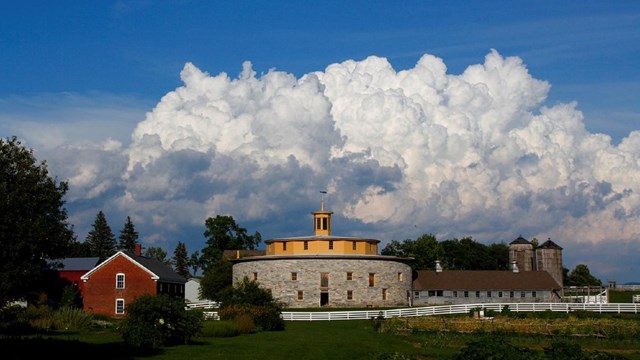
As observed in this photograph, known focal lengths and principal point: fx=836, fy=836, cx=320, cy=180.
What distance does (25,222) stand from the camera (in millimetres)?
55875

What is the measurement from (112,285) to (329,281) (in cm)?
2076

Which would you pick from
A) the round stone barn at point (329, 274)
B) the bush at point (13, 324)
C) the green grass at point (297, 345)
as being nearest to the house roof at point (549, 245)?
the round stone barn at point (329, 274)

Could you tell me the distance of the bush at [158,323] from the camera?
35.5m

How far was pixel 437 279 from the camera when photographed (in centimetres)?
8931

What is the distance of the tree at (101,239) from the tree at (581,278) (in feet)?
256

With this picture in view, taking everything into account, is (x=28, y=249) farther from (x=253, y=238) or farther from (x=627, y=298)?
(x=253, y=238)

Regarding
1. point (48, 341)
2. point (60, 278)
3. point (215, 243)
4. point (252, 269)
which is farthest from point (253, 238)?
point (48, 341)

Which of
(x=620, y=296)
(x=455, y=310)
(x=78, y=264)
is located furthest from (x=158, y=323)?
(x=620, y=296)

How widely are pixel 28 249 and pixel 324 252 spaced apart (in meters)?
34.7

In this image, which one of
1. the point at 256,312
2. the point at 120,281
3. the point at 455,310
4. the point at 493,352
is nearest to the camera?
the point at 493,352

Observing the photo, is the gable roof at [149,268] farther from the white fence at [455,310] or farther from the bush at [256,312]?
the bush at [256,312]

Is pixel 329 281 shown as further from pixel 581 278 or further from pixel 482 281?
pixel 581 278

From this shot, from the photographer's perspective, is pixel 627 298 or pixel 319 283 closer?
pixel 319 283

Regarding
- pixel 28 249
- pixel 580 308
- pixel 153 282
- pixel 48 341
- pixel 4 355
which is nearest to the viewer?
pixel 4 355
